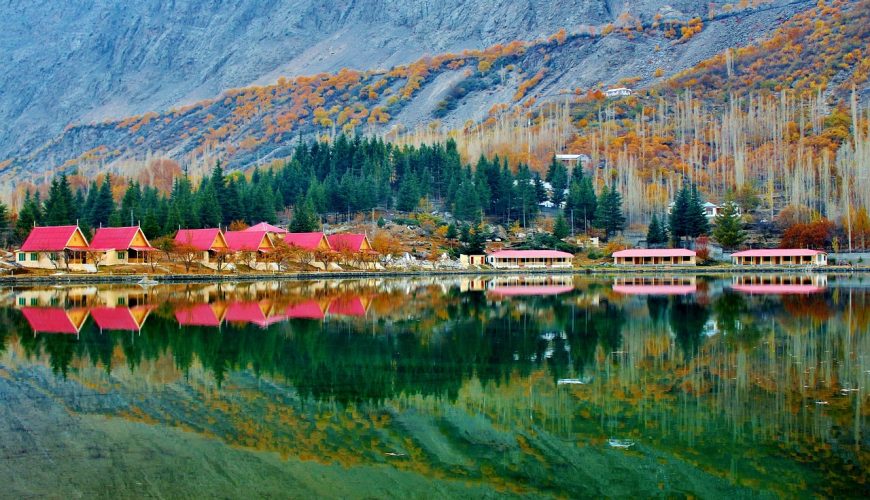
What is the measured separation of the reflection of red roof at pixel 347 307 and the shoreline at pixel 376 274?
60.7 feet

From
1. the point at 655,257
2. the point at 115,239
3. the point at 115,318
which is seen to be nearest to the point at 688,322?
the point at 115,318

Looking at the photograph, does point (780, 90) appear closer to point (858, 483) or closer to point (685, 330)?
point (685, 330)

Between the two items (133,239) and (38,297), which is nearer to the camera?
(38,297)

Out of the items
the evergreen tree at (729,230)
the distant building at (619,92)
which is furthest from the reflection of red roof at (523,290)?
the distant building at (619,92)

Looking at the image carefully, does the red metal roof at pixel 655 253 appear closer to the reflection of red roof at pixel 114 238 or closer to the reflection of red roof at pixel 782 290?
the reflection of red roof at pixel 782 290

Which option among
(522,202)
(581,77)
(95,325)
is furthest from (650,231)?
(581,77)

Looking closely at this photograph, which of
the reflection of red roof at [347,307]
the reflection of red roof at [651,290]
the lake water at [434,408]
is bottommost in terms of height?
the lake water at [434,408]

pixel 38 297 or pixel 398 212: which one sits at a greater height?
pixel 398 212

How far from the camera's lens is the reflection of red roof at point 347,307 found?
25.8 meters

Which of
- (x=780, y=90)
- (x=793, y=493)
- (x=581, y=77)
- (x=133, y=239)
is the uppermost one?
(x=581, y=77)

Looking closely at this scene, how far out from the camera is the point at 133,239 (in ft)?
168

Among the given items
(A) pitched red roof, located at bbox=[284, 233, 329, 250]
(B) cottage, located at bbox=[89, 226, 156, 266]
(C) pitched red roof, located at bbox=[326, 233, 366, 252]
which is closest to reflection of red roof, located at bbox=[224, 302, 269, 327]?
(B) cottage, located at bbox=[89, 226, 156, 266]

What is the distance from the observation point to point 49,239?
160 feet

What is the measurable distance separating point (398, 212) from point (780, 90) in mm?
74956
